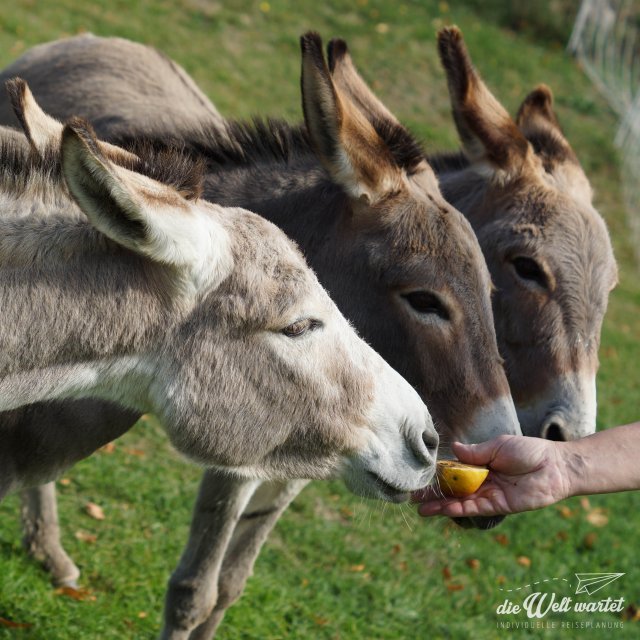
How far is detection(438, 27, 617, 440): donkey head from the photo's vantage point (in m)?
4.21

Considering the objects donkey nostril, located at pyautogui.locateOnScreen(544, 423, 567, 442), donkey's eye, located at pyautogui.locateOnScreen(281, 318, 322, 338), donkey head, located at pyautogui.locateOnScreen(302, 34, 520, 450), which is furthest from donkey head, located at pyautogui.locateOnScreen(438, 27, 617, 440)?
donkey's eye, located at pyautogui.locateOnScreen(281, 318, 322, 338)

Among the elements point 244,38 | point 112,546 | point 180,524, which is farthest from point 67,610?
point 244,38

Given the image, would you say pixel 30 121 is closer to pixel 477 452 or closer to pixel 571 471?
pixel 477 452

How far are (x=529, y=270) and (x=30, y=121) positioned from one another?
8.28ft

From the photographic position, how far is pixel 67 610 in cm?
459

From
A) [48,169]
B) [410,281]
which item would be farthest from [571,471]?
[48,169]

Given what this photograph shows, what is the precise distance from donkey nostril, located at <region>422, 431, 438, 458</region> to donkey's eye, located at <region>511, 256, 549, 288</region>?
1.59 metres

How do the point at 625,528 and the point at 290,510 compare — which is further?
the point at 625,528

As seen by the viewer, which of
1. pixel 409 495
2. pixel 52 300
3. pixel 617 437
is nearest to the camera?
pixel 52 300

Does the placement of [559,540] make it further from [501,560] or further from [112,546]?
[112,546]

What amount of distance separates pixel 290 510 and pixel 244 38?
10.1 meters

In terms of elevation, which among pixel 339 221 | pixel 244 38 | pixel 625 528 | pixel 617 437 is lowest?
pixel 625 528

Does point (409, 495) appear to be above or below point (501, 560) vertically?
above

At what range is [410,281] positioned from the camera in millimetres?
3516
